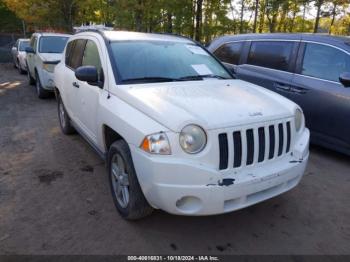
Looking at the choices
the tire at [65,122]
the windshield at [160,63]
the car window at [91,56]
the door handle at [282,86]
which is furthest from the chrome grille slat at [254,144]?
the tire at [65,122]

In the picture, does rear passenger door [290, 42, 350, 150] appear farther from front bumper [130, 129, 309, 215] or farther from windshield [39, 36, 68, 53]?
windshield [39, 36, 68, 53]

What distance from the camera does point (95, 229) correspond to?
3.29 m

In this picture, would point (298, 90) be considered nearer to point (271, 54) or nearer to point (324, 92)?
point (324, 92)

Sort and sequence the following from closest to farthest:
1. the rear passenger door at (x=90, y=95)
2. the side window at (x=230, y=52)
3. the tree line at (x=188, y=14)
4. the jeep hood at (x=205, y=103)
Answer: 1. the jeep hood at (x=205, y=103)
2. the rear passenger door at (x=90, y=95)
3. the side window at (x=230, y=52)
4. the tree line at (x=188, y=14)

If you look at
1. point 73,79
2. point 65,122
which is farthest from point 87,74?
point 65,122

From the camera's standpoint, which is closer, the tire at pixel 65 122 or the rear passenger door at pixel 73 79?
the rear passenger door at pixel 73 79

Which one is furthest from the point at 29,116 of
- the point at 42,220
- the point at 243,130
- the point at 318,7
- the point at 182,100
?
the point at 318,7

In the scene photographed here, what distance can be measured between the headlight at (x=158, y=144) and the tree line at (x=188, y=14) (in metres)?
16.5

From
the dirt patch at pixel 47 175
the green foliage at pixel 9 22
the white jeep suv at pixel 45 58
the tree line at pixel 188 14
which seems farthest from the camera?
the green foliage at pixel 9 22

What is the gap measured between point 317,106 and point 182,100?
2750 mm

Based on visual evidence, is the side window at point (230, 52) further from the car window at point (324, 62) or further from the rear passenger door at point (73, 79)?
the rear passenger door at point (73, 79)

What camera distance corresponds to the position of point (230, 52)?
665 centimetres

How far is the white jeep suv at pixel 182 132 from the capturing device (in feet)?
9.02

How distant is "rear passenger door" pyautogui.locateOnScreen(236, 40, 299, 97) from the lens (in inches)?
219
